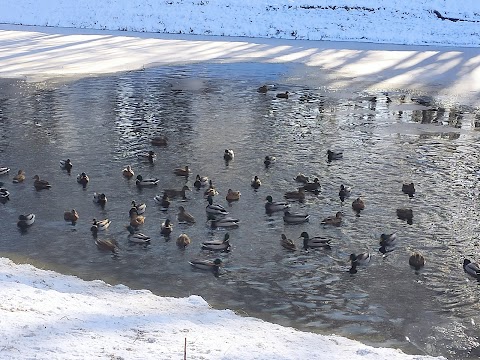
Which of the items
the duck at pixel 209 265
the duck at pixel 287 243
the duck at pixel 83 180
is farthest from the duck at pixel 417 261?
the duck at pixel 83 180

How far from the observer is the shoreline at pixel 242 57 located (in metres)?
24.3

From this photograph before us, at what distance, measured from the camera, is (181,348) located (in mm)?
6547

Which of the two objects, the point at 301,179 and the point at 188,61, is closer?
the point at 301,179

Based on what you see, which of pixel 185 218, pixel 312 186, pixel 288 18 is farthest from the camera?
pixel 288 18

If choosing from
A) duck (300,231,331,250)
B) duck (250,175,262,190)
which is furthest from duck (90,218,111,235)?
duck (300,231,331,250)

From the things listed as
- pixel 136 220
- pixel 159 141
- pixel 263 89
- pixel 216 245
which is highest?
pixel 263 89

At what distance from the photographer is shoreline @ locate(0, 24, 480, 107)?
24344 mm

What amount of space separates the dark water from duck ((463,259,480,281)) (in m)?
0.12

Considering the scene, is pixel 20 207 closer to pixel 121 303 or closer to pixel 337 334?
pixel 121 303

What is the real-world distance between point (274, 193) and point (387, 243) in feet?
9.74

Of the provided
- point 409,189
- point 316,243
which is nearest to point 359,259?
point 316,243

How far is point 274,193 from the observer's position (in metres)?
12.5

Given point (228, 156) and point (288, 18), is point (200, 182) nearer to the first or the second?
point (228, 156)

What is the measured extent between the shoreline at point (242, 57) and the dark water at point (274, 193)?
92.4 inches
